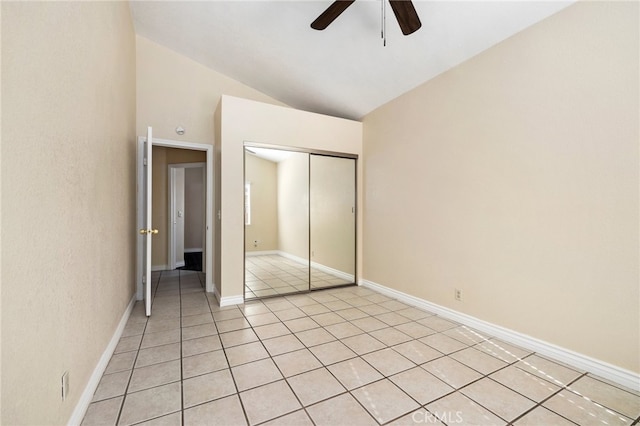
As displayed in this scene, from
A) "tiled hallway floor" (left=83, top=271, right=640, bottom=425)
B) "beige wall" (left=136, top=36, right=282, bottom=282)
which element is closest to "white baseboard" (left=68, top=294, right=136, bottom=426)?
"tiled hallway floor" (left=83, top=271, right=640, bottom=425)

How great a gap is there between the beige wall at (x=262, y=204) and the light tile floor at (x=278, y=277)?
0.20m

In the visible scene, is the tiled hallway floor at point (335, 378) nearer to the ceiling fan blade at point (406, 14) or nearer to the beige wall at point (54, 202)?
the beige wall at point (54, 202)

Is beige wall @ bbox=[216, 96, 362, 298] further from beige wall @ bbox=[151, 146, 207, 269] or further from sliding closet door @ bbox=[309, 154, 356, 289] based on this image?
beige wall @ bbox=[151, 146, 207, 269]

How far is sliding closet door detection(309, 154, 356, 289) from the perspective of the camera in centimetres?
411

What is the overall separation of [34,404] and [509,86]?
367 centimetres

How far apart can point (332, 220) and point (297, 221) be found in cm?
55

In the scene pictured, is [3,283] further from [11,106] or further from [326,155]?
[326,155]

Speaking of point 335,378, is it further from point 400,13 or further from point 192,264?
point 192,264

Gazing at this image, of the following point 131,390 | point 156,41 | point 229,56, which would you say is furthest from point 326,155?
Result: point 131,390

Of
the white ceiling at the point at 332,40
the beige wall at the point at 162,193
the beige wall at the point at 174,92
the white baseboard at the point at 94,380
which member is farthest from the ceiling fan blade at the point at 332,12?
the beige wall at the point at 162,193

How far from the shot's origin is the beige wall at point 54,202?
958mm

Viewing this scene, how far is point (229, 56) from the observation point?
12.1ft

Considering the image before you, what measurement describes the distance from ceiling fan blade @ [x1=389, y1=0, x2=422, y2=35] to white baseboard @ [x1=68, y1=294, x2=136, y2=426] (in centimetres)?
304

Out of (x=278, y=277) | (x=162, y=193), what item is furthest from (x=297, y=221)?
(x=162, y=193)
